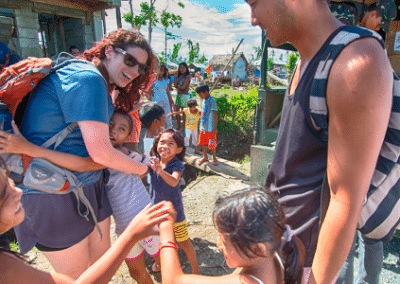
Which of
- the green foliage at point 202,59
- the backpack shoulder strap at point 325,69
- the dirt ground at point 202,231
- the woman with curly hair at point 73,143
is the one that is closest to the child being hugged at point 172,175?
the dirt ground at point 202,231

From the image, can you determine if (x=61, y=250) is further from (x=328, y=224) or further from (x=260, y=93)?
(x=260, y=93)

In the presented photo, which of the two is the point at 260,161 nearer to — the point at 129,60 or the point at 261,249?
the point at 129,60

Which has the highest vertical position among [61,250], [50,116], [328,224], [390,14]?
[390,14]

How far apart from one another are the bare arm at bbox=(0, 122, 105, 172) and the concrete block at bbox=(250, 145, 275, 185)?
2070 millimetres

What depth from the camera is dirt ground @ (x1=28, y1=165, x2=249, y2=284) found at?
2799 millimetres

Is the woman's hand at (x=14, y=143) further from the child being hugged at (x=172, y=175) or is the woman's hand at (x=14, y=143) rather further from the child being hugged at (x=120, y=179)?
the child being hugged at (x=172, y=175)

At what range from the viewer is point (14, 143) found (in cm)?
127

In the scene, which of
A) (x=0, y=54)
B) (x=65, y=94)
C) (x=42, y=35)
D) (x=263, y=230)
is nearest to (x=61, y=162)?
(x=65, y=94)

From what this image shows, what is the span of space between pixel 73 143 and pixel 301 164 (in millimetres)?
1203

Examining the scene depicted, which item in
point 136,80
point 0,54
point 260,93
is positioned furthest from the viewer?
point 0,54

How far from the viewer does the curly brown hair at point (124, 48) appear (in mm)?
1736

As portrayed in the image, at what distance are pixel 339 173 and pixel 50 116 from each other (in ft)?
4.43

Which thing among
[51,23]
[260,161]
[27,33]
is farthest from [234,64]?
[260,161]

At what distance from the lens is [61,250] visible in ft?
4.89
